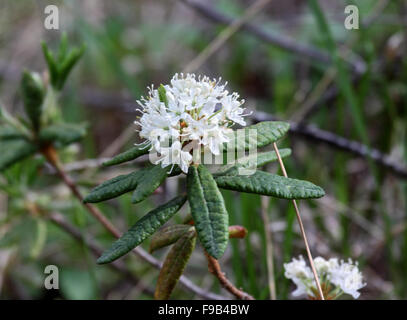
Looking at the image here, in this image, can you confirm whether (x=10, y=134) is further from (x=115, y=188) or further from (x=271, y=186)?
(x=271, y=186)

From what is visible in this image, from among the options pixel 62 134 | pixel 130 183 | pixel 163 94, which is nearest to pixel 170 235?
pixel 130 183

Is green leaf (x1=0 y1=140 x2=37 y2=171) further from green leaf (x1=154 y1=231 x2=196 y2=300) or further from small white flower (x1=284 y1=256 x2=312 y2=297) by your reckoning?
small white flower (x1=284 y1=256 x2=312 y2=297)

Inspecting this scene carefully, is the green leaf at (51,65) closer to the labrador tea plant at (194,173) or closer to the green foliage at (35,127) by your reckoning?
the green foliage at (35,127)

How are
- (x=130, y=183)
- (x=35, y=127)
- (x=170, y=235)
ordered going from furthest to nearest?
(x=35, y=127) < (x=170, y=235) < (x=130, y=183)

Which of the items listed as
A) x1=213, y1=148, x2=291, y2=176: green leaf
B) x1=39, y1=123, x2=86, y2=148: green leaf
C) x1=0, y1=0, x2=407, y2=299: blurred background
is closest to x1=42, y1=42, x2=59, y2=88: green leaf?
x1=39, y1=123, x2=86, y2=148: green leaf
